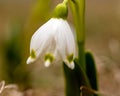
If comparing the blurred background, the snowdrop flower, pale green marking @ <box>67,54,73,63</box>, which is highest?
the snowdrop flower

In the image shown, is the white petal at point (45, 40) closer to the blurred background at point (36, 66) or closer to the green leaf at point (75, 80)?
the green leaf at point (75, 80)

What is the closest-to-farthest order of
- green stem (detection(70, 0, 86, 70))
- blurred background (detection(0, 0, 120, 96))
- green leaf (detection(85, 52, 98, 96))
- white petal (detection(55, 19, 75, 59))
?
white petal (detection(55, 19, 75, 59)) < green stem (detection(70, 0, 86, 70)) < green leaf (detection(85, 52, 98, 96)) < blurred background (detection(0, 0, 120, 96))

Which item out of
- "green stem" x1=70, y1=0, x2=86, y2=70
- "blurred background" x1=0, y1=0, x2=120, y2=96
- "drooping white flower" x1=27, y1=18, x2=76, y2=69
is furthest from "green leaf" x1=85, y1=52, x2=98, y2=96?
"blurred background" x1=0, y1=0, x2=120, y2=96

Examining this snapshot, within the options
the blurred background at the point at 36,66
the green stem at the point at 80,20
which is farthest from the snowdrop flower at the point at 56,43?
the blurred background at the point at 36,66

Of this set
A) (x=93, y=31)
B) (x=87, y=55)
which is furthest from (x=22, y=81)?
(x=93, y=31)

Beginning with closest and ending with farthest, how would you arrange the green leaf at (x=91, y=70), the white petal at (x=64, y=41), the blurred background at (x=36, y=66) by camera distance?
the white petal at (x=64, y=41), the green leaf at (x=91, y=70), the blurred background at (x=36, y=66)

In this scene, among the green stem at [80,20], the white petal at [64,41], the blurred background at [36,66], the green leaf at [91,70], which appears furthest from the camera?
the blurred background at [36,66]

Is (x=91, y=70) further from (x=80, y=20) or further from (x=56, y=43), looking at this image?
(x=56, y=43)

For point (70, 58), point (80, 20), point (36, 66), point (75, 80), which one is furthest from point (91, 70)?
point (36, 66)

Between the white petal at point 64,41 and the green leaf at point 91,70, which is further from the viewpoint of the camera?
the green leaf at point 91,70

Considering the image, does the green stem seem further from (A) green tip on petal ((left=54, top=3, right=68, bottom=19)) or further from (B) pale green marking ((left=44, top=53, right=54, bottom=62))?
(B) pale green marking ((left=44, top=53, right=54, bottom=62))
